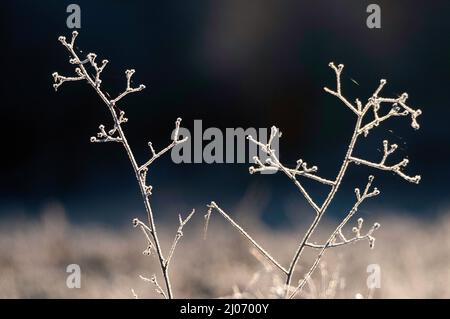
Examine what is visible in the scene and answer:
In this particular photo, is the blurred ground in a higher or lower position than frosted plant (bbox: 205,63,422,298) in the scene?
lower

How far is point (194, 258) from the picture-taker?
2.89 meters

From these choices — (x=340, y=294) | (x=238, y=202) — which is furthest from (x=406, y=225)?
(x=340, y=294)

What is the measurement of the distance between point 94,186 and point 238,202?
3.18 feet

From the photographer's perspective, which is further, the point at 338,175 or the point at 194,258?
the point at 194,258

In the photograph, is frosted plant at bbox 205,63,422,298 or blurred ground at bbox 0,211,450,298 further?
blurred ground at bbox 0,211,450,298

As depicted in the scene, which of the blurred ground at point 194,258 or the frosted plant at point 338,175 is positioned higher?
the frosted plant at point 338,175

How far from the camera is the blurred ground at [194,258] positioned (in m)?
2.52

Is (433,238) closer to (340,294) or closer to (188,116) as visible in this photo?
(188,116)

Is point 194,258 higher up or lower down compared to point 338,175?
lower down

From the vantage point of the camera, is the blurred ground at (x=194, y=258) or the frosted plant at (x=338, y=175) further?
the blurred ground at (x=194, y=258)

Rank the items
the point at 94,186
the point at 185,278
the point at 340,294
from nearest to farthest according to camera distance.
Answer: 1. the point at 340,294
2. the point at 185,278
3. the point at 94,186

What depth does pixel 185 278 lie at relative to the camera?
2732 millimetres

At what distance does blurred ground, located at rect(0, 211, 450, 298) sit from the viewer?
2.52 metres
